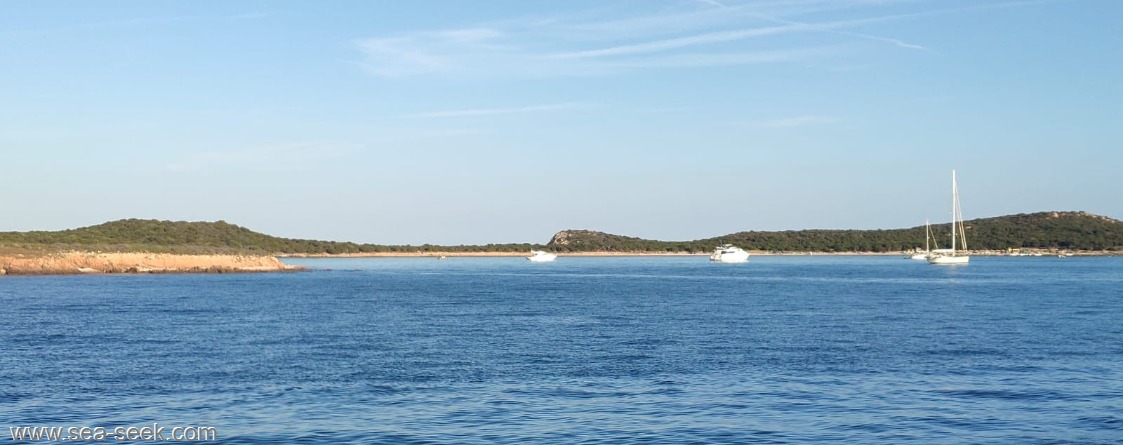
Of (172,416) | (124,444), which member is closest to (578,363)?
(172,416)

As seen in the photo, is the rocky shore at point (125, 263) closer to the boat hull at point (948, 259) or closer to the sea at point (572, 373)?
the sea at point (572, 373)

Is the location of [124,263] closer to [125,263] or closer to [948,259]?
[125,263]

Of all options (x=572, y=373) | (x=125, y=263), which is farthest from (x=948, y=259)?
(x=572, y=373)

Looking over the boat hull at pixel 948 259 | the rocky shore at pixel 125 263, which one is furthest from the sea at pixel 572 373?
the boat hull at pixel 948 259

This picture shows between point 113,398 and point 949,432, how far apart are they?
62.4ft

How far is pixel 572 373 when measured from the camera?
29.5 meters

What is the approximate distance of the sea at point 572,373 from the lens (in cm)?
2170

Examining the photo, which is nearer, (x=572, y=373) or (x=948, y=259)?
(x=572, y=373)

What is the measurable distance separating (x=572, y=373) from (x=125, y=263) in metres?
94.7

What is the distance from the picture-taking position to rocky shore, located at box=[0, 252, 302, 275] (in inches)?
4058

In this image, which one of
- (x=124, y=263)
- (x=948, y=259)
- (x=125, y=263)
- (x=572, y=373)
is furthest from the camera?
(x=948, y=259)

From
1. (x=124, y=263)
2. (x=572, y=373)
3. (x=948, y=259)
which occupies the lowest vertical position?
(x=572, y=373)

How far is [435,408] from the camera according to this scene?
941 inches

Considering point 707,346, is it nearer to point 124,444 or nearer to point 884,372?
point 884,372
